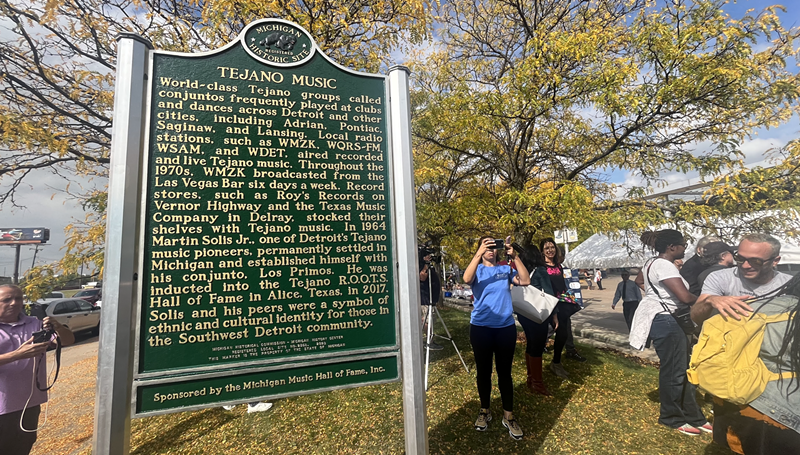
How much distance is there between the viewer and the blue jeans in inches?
152

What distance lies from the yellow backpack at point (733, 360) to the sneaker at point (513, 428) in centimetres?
194

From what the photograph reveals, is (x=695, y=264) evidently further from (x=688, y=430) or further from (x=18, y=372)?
(x=18, y=372)

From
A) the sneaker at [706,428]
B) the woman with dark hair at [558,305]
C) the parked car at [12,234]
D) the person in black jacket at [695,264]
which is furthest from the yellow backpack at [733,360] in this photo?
the parked car at [12,234]

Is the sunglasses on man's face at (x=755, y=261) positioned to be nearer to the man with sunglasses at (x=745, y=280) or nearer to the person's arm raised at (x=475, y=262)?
the man with sunglasses at (x=745, y=280)

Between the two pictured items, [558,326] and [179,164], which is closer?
[179,164]

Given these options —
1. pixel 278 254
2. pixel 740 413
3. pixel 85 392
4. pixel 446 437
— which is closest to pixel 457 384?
pixel 446 437

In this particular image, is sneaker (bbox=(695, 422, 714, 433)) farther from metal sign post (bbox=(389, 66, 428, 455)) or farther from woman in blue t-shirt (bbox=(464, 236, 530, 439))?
metal sign post (bbox=(389, 66, 428, 455))

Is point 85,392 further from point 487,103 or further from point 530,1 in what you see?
point 530,1

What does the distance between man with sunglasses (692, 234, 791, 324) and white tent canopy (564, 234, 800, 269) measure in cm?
13

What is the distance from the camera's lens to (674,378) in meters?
4.06

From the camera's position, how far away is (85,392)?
25.3ft

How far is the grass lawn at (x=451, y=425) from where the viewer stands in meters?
3.56

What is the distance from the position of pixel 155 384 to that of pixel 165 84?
6.15 feet

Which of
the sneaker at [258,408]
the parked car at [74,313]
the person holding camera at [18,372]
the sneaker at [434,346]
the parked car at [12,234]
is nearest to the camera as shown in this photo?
the person holding camera at [18,372]
